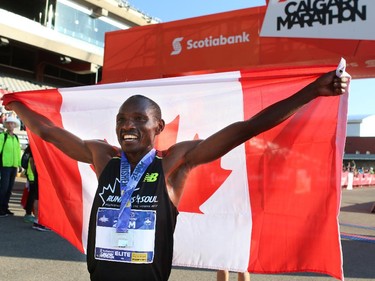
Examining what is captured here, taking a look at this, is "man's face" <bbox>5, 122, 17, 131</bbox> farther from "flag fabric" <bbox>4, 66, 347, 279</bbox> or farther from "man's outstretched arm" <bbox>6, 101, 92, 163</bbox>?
"man's outstretched arm" <bbox>6, 101, 92, 163</bbox>

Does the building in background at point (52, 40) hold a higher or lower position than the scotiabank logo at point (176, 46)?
higher

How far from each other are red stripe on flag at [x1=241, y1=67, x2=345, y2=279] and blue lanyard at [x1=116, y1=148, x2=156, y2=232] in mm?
1264

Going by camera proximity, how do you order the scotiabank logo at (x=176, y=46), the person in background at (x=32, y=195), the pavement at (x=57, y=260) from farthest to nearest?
the scotiabank logo at (x=176, y=46) < the person in background at (x=32, y=195) < the pavement at (x=57, y=260)

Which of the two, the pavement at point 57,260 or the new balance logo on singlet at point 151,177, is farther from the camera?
the pavement at point 57,260

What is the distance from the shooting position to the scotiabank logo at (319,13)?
21.2ft

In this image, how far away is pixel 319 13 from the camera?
6.77 m

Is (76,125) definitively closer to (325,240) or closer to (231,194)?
(231,194)

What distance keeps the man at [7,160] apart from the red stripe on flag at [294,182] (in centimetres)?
578

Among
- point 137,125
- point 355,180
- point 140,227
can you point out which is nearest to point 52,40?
point 355,180

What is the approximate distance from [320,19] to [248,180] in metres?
4.52

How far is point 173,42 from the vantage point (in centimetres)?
844

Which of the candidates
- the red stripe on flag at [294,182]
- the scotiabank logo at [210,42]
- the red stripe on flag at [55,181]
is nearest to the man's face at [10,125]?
the scotiabank logo at [210,42]

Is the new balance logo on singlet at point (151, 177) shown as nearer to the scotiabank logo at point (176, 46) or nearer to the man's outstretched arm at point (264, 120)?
the man's outstretched arm at point (264, 120)

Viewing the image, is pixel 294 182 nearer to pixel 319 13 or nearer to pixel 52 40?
pixel 319 13
